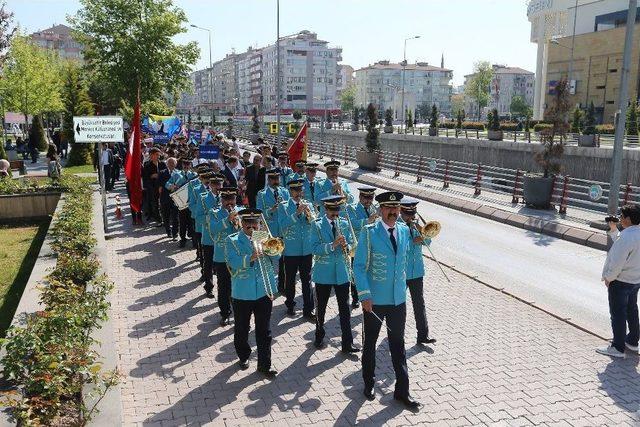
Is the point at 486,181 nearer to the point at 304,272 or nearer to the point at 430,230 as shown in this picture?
the point at 304,272

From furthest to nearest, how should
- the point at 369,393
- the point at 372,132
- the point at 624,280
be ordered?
the point at 372,132 < the point at 624,280 < the point at 369,393

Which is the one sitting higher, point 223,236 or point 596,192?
point 223,236

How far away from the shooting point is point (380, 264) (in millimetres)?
6168

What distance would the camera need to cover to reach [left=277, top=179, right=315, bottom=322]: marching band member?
352 inches

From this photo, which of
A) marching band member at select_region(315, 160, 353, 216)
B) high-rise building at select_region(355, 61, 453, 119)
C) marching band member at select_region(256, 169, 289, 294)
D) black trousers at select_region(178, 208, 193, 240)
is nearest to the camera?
marching band member at select_region(256, 169, 289, 294)

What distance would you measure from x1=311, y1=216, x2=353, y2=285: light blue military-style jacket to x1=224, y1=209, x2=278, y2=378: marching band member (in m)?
0.77

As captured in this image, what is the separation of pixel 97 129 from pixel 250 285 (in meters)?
9.11

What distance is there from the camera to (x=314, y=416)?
19.7 ft

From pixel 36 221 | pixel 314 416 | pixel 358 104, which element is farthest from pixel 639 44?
pixel 358 104

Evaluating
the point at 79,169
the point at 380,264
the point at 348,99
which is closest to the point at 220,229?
the point at 380,264

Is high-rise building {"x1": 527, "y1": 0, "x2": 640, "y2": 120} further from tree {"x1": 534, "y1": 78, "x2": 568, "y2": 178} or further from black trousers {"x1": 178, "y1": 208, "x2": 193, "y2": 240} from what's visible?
black trousers {"x1": 178, "y1": 208, "x2": 193, "y2": 240}

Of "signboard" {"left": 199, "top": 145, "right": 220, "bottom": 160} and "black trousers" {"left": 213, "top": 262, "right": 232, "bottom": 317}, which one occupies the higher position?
"signboard" {"left": 199, "top": 145, "right": 220, "bottom": 160}

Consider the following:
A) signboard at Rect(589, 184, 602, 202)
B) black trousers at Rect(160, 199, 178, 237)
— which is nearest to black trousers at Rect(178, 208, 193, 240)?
black trousers at Rect(160, 199, 178, 237)

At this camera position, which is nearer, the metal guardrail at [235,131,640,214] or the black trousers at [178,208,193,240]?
the black trousers at [178,208,193,240]
